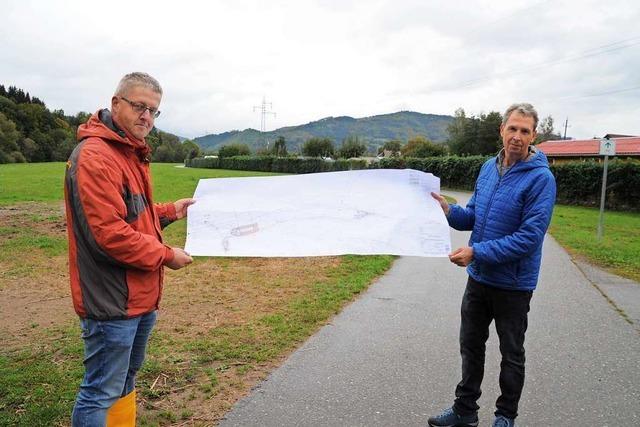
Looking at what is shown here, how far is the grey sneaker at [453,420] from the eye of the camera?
3186mm

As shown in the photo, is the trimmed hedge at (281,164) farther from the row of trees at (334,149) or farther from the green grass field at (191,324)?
the green grass field at (191,324)

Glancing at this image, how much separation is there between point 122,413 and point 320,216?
69.7 inches

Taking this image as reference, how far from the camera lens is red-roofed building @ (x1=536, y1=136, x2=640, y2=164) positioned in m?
36.0

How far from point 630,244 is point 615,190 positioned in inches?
484

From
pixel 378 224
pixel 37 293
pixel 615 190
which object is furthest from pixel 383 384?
pixel 615 190

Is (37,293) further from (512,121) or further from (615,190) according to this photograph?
(615,190)

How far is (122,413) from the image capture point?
2.64 metres

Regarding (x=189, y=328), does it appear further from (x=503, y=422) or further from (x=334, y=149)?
(x=334, y=149)

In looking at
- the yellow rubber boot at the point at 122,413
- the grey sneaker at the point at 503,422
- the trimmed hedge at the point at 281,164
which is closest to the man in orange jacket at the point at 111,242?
the yellow rubber boot at the point at 122,413

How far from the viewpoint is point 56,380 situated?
3.66m

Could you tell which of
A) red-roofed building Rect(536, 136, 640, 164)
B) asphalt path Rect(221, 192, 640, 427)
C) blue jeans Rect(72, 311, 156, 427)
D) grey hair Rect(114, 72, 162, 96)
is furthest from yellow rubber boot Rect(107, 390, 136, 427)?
red-roofed building Rect(536, 136, 640, 164)

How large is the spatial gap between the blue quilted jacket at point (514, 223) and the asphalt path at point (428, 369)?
3.96 ft

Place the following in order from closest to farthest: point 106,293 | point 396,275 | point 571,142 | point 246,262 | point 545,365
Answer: point 106,293 → point 545,365 → point 396,275 → point 246,262 → point 571,142

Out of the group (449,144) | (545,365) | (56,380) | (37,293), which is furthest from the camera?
(449,144)
